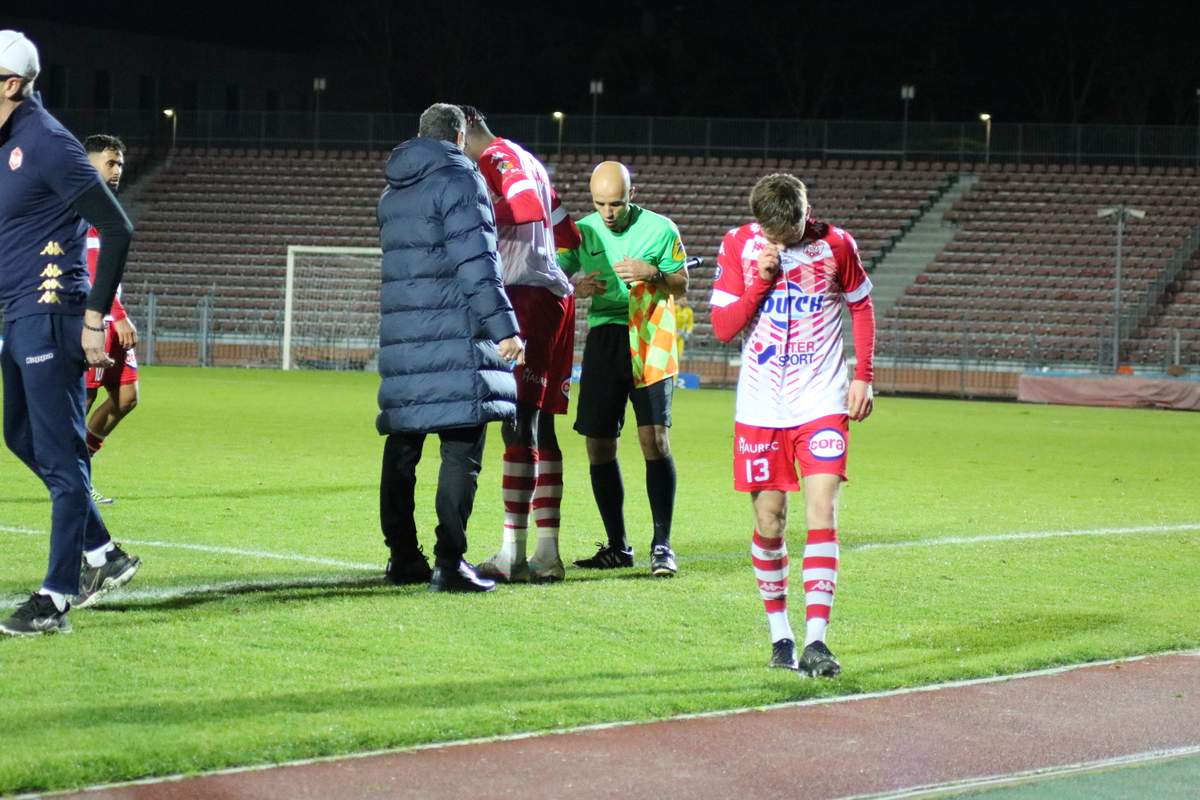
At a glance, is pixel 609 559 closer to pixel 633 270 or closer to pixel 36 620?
pixel 633 270

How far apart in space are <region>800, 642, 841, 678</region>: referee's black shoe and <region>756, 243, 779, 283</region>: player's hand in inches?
51.2

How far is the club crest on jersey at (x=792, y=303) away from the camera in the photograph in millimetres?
6211

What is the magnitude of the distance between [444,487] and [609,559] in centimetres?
144

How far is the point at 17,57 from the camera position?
20.2 ft

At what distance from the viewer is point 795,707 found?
18.0ft

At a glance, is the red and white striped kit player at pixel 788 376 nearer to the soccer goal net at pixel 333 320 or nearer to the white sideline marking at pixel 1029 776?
the white sideline marking at pixel 1029 776

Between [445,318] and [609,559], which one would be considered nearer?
[445,318]

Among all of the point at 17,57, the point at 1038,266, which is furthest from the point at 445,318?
the point at 1038,266

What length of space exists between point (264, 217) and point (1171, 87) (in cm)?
3324

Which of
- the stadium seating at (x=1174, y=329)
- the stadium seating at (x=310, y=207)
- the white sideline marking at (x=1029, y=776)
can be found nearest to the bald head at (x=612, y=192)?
the white sideline marking at (x=1029, y=776)

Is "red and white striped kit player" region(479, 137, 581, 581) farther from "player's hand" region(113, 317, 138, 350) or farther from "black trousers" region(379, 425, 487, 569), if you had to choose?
"player's hand" region(113, 317, 138, 350)

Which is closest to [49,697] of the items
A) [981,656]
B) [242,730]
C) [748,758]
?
[242,730]

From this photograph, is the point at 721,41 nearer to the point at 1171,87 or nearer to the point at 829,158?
the point at 1171,87

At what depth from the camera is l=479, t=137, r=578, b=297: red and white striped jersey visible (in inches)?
311
